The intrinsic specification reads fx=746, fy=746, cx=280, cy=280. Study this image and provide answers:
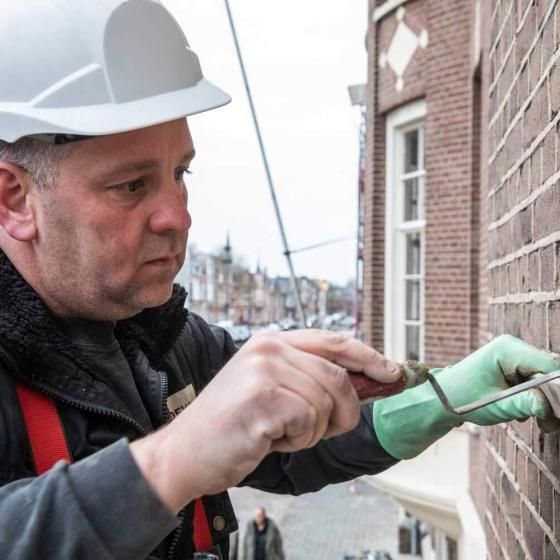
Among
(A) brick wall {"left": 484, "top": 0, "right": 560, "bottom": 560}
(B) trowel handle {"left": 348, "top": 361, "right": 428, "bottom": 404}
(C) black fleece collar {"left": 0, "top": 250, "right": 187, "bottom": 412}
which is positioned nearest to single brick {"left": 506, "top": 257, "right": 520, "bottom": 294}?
(A) brick wall {"left": 484, "top": 0, "right": 560, "bottom": 560}

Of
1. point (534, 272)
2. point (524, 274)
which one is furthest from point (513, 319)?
point (534, 272)

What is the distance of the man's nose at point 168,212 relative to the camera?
4.89ft

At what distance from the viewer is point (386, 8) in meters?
8.52

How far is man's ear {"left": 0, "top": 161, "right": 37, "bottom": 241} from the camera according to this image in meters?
1.52

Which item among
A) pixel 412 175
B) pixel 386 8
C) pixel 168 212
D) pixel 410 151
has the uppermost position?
pixel 386 8

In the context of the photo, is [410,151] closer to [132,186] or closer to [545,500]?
[545,500]

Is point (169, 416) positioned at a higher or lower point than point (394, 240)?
lower

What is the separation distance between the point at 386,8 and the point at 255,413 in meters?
8.27

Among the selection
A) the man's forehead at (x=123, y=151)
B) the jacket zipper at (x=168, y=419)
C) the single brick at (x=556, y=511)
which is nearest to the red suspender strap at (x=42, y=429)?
the jacket zipper at (x=168, y=419)

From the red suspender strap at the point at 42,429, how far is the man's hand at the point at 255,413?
37cm

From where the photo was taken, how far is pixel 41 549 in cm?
106

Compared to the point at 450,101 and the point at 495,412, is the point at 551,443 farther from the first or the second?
the point at 450,101

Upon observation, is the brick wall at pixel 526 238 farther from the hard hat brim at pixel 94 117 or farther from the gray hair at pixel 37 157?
the gray hair at pixel 37 157

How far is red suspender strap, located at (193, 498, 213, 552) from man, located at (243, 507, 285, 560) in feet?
31.0
